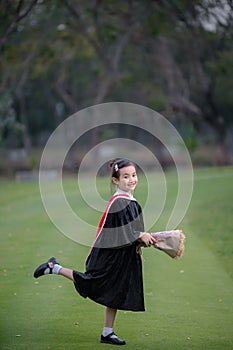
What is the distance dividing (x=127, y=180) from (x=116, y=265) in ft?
2.32

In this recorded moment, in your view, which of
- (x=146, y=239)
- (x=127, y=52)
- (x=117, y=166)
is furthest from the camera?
(x=127, y=52)

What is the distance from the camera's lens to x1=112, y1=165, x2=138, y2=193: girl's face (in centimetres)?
683

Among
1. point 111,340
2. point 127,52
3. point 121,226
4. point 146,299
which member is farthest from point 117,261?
point 127,52

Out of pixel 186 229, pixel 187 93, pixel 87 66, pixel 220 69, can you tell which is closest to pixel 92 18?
pixel 220 69

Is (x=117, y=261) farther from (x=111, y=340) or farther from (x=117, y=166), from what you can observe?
(x=117, y=166)

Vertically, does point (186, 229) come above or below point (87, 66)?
above

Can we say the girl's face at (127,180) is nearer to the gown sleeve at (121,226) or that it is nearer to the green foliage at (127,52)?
the gown sleeve at (121,226)

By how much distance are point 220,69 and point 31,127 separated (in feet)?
89.0

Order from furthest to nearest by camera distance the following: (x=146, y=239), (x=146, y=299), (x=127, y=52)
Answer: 1. (x=127, y=52)
2. (x=146, y=299)
3. (x=146, y=239)

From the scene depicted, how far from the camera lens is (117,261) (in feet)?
22.1

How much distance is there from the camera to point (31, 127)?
64.1 m

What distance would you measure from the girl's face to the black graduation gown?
0.29 ft

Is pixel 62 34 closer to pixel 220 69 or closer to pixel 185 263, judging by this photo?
pixel 220 69

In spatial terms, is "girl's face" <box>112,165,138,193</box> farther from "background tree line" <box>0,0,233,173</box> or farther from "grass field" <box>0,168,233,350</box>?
"background tree line" <box>0,0,233,173</box>
